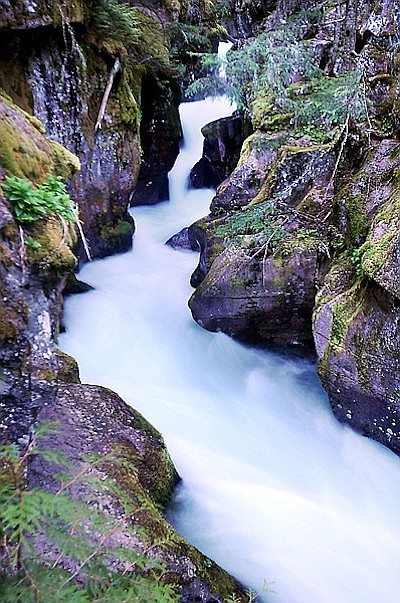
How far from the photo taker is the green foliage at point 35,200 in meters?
3.63

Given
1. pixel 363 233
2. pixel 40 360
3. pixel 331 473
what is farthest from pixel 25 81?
pixel 331 473

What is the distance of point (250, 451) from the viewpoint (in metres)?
5.58

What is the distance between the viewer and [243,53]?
18.9 feet

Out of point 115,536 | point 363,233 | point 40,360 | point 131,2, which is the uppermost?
→ point 131,2

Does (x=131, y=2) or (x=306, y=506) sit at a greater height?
(x=131, y=2)

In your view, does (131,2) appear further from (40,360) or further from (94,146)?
(40,360)

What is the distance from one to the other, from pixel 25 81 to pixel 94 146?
1.69 m

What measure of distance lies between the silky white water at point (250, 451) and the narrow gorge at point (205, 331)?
0.08ft

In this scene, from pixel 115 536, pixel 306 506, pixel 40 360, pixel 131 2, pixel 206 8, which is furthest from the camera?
pixel 206 8

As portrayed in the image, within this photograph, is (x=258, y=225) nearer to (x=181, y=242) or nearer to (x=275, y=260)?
(x=275, y=260)

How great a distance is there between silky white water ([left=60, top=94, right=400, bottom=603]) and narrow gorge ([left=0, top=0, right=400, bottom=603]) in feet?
0.08

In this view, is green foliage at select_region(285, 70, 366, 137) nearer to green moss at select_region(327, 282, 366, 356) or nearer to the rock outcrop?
green moss at select_region(327, 282, 366, 356)

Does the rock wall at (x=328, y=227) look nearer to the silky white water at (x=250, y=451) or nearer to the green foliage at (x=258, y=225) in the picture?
the green foliage at (x=258, y=225)

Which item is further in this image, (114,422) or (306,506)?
(306,506)
